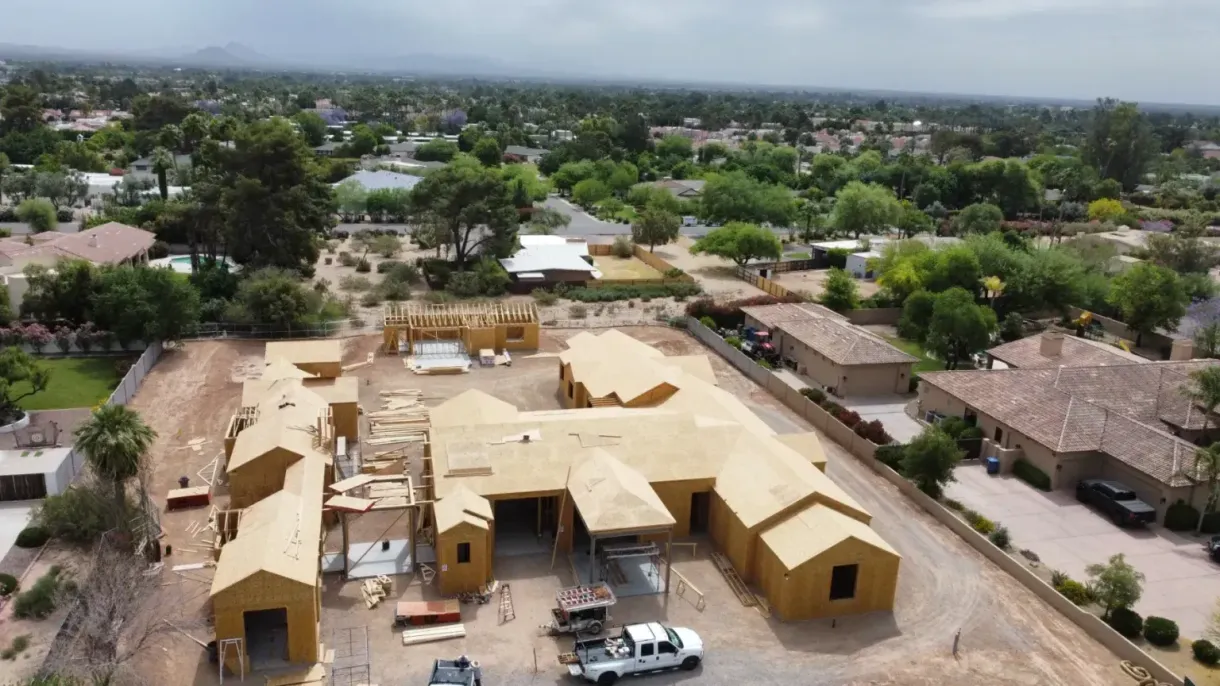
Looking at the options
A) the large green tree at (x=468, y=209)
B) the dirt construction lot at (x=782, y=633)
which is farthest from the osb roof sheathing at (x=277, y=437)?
the large green tree at (x=468, y=209)

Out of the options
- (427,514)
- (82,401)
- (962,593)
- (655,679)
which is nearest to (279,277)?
(82,401)

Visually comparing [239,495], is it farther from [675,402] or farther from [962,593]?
[962,593]

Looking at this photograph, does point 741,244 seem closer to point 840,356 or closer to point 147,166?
point 840,356

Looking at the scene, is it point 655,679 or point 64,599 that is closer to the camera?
point 655,679

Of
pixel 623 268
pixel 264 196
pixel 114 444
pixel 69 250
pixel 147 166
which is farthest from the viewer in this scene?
pixel 147 166

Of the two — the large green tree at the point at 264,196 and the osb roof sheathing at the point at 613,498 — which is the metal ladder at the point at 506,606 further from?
the large green tree at the point at 264,196

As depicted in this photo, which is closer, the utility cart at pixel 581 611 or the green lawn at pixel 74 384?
the utility cart at pixel 581 611

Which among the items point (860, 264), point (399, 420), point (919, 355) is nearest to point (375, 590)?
point (399, 420)
